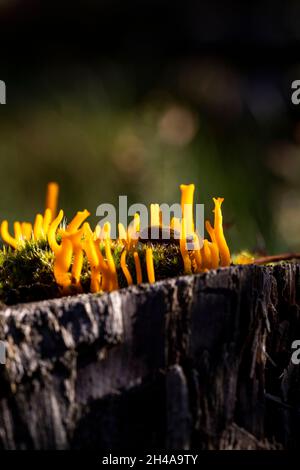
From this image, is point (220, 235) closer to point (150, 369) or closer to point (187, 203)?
point (187, 203)

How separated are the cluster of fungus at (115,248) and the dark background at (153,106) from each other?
83.5 inches

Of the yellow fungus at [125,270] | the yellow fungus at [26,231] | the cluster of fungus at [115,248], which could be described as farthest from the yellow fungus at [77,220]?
the yellow fungus at [26,231]

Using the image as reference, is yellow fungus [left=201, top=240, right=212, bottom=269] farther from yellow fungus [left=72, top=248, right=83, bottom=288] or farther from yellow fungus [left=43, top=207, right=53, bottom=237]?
yellow fungus [left=43, top=207, right=53, bottom=237]

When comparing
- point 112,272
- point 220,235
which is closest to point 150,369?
point 112,272

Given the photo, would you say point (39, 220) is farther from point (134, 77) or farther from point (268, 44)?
point (268, 44)

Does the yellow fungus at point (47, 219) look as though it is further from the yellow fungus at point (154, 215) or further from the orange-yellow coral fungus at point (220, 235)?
the orange-yellow coral fungus at point (220, 235)

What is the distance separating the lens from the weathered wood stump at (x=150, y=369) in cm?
106

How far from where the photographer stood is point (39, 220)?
1.38m

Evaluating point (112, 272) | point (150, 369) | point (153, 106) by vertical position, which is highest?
point (153, 106)

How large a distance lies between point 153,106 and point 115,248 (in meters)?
3.15

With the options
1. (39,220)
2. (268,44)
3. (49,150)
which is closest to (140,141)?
(49,150)

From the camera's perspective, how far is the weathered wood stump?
1056 millimetres

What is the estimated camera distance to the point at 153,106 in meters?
4.36

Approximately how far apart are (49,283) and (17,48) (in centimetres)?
396
